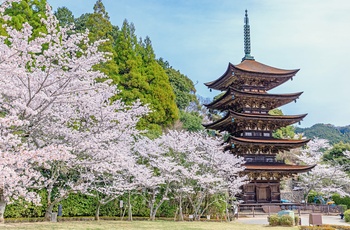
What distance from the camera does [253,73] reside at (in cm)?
2773

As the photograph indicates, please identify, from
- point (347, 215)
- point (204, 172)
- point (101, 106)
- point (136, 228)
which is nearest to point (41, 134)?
point (101, 106)

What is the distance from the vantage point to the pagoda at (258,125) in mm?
26234

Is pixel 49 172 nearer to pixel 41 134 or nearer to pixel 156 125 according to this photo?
pixel 41 134

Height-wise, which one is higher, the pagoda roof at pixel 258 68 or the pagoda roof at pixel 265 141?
the pagoda roof at pixel 258 68

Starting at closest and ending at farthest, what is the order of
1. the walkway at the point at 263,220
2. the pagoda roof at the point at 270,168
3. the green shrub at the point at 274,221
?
1. the green shrub at the point at 274,221
2. the walkway at the point at 263,220
3. the pagoda roof at the point at 270,168

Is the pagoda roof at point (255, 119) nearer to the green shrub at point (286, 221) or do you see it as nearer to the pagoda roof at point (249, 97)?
the pagoda roof at point (249, 97)

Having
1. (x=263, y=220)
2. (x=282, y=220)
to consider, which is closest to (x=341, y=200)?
(x=263, y=220)

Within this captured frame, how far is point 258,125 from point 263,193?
16.7ft

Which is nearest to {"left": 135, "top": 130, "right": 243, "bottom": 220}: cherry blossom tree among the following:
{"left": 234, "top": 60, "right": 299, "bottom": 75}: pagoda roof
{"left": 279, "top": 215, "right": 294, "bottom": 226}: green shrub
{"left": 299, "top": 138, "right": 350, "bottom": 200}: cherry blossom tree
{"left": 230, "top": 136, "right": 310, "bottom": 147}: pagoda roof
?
{"left": 230, "top": 136, "right": 310, "bottom": 147}: pagoda roof

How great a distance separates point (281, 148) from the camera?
91.9 feet

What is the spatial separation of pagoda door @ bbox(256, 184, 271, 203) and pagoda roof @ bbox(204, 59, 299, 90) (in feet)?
26.5

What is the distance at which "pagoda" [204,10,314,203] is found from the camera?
26234 millimetres

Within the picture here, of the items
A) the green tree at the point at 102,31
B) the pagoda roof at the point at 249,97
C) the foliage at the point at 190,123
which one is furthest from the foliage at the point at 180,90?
the pagoda roof at the point at 249,97

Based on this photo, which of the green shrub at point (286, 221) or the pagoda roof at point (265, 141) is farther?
the pagoda roof at point (265, 141)
